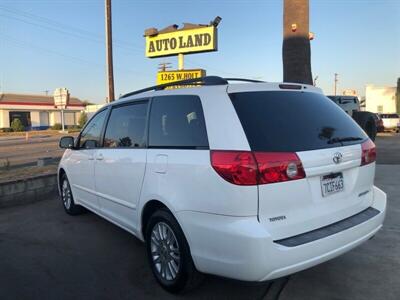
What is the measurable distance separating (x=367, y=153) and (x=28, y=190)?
20.4ft

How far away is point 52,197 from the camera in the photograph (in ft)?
26.4

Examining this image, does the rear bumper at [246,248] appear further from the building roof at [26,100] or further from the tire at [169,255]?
the building roof at [26,100]

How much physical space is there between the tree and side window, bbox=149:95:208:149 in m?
5.81

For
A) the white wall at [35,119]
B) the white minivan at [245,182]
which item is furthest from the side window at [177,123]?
the white wall at [35,119]

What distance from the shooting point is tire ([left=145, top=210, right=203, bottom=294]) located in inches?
134

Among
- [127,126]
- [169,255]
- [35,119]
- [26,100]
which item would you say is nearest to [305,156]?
[169,255]

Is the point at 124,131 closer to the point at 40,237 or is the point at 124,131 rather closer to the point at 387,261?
the point at 40,237

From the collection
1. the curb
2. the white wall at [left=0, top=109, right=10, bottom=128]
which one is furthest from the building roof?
the curb

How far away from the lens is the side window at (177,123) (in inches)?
133

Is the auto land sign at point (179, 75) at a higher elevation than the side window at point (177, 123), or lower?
higher

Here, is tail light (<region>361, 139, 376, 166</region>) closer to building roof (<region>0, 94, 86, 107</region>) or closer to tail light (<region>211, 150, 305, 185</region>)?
tail light (<region>211, 150, 305, 185</region>)

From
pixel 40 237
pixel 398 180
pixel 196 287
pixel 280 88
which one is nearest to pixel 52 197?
pixel 40 237

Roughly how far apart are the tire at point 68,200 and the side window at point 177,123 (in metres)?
2.97

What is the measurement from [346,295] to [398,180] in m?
5.70
